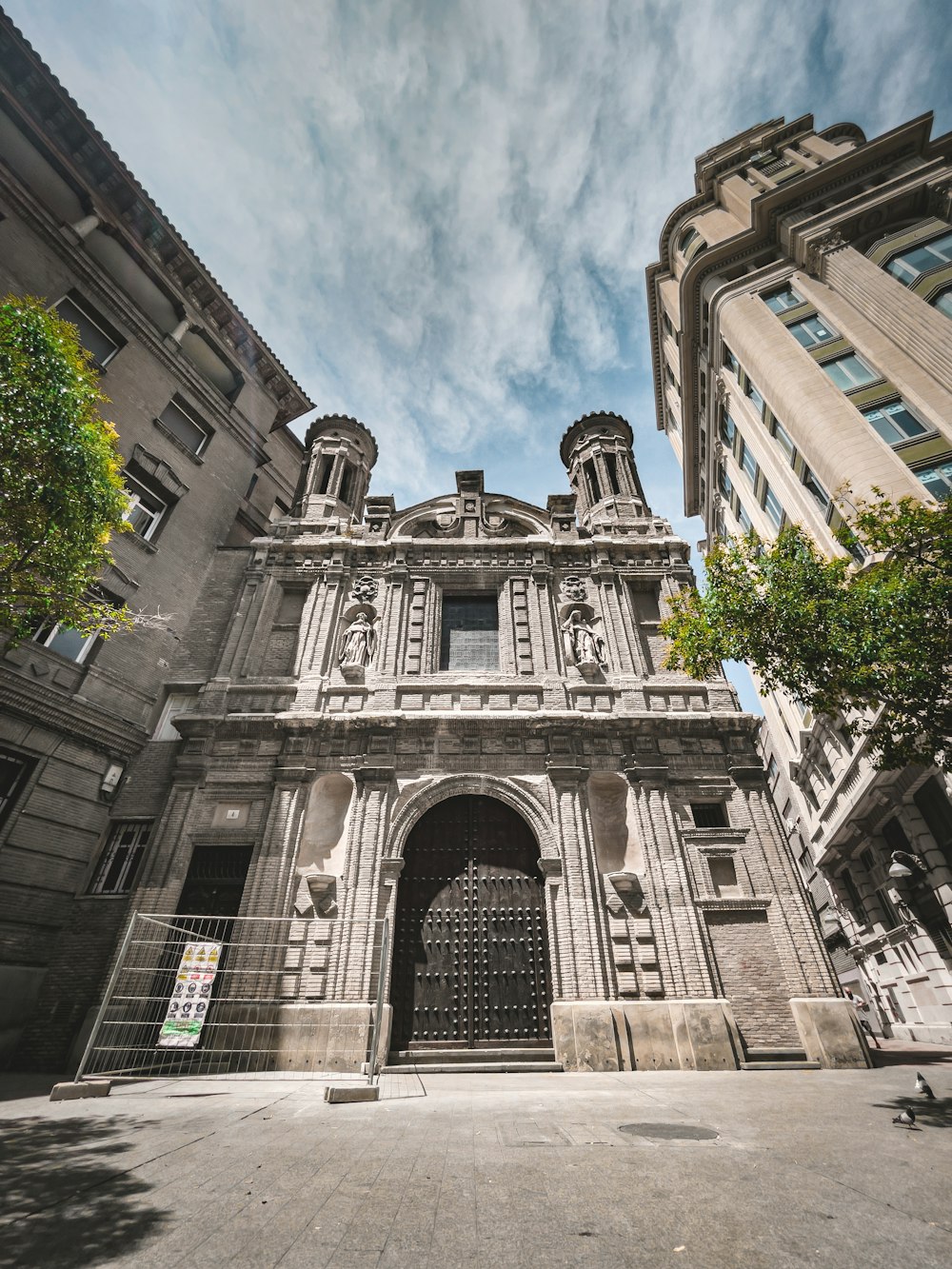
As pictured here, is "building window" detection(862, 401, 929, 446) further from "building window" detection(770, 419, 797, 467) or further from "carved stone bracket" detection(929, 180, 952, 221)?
"carved stone bracket" detection(929, 180, 952, 221)

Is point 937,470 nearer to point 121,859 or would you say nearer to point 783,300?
point 783,300

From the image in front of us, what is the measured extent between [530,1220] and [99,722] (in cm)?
1263

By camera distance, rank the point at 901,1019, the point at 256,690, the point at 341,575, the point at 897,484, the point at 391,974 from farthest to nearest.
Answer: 1. the point at 901,1019
2. the point at 341,575
3. the point at 897,484
4. the point at 256,690
5. the point at 391,974

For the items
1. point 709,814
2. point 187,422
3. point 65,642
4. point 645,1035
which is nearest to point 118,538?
point 65,642

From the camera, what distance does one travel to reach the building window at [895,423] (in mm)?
16344

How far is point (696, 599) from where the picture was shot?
996cm

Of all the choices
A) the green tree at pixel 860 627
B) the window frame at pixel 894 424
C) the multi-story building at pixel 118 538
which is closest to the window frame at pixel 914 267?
the window frame at pixel 894 424

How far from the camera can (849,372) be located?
18.7 metres

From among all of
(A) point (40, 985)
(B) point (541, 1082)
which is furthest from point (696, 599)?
(A) point (40, 985)

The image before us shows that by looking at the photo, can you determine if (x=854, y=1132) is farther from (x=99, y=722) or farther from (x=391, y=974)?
(x=99, y=722)

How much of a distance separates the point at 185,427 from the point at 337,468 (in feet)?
16.4

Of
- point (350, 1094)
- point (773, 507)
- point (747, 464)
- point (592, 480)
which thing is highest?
point (747, 464)

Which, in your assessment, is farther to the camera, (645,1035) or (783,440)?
(783,440)

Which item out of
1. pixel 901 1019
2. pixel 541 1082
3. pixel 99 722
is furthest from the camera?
pixel 901 1019
